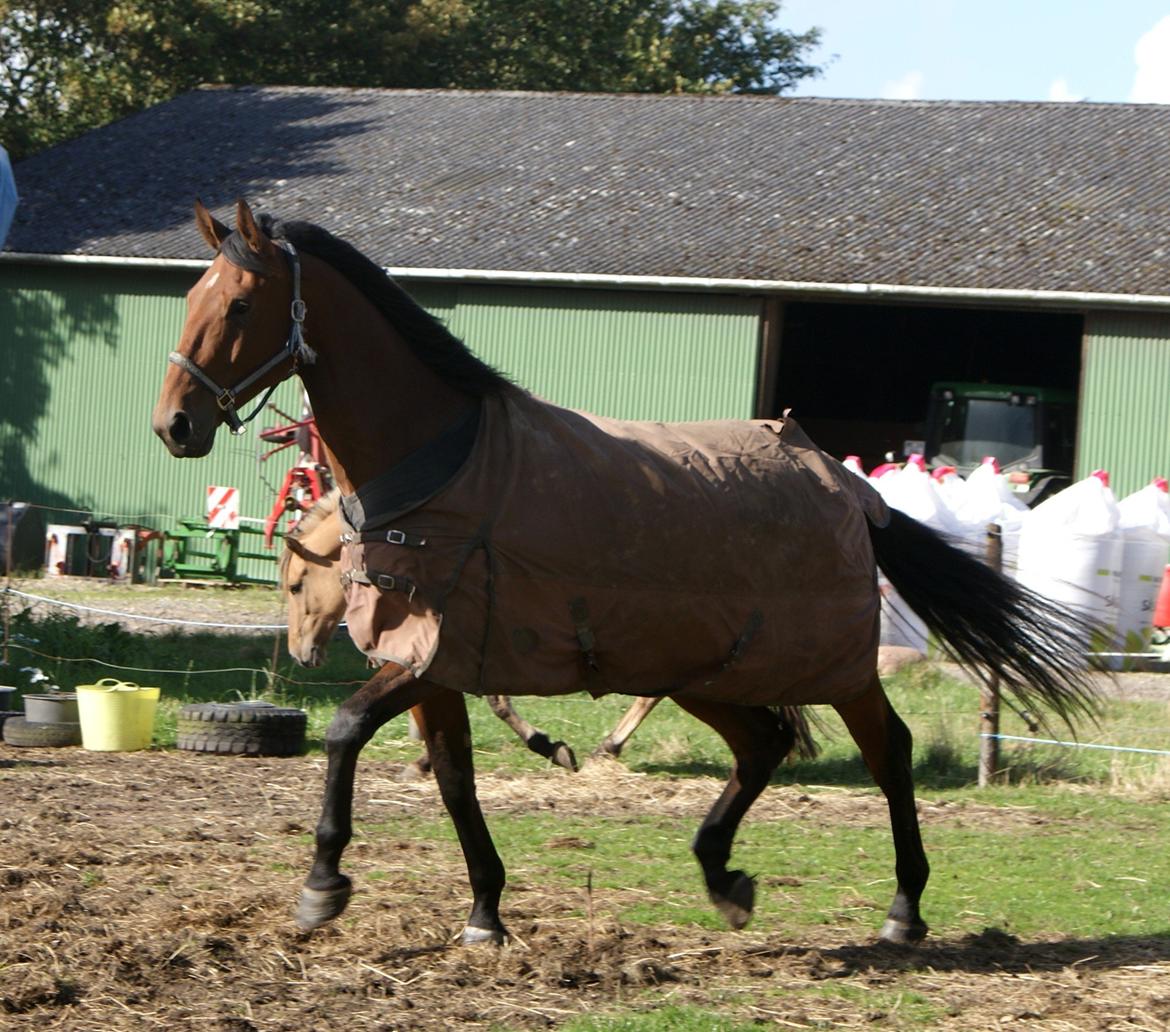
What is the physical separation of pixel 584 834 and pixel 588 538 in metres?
2.63

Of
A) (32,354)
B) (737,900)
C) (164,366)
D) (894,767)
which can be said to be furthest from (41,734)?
(32,354)

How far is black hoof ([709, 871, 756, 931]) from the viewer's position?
18.4 ft

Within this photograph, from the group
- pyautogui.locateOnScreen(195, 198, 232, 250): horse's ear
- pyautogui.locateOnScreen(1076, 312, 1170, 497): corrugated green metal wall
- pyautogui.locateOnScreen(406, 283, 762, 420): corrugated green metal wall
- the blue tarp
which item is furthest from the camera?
pyautogui.locateOnScreen(406, 283, 762, 420): corrugated green metal wall

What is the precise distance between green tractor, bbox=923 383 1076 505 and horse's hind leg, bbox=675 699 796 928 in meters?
16.9

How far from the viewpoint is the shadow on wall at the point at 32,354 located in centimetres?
2450

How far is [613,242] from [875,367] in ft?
31.5

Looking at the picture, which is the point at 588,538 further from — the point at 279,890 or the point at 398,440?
the point at 279,890

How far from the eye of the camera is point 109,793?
26.8 ft

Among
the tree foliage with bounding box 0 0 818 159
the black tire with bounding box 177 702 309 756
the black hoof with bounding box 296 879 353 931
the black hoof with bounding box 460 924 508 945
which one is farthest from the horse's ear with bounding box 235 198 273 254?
the tree foliage with bounding box 0 0 818 159

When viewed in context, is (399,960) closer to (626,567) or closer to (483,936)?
(483,936)

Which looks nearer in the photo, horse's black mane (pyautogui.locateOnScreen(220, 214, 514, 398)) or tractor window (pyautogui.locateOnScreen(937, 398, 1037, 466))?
horse's black mane (pyautogui.locateOnScreen(220, 214, 514, 398))

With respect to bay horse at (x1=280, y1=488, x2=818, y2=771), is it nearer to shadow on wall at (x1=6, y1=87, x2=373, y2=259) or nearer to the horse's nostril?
the horse's nostril

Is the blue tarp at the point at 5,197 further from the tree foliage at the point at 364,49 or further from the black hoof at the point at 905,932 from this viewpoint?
the tree foliage at the point at 364,49

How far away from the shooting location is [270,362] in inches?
191
